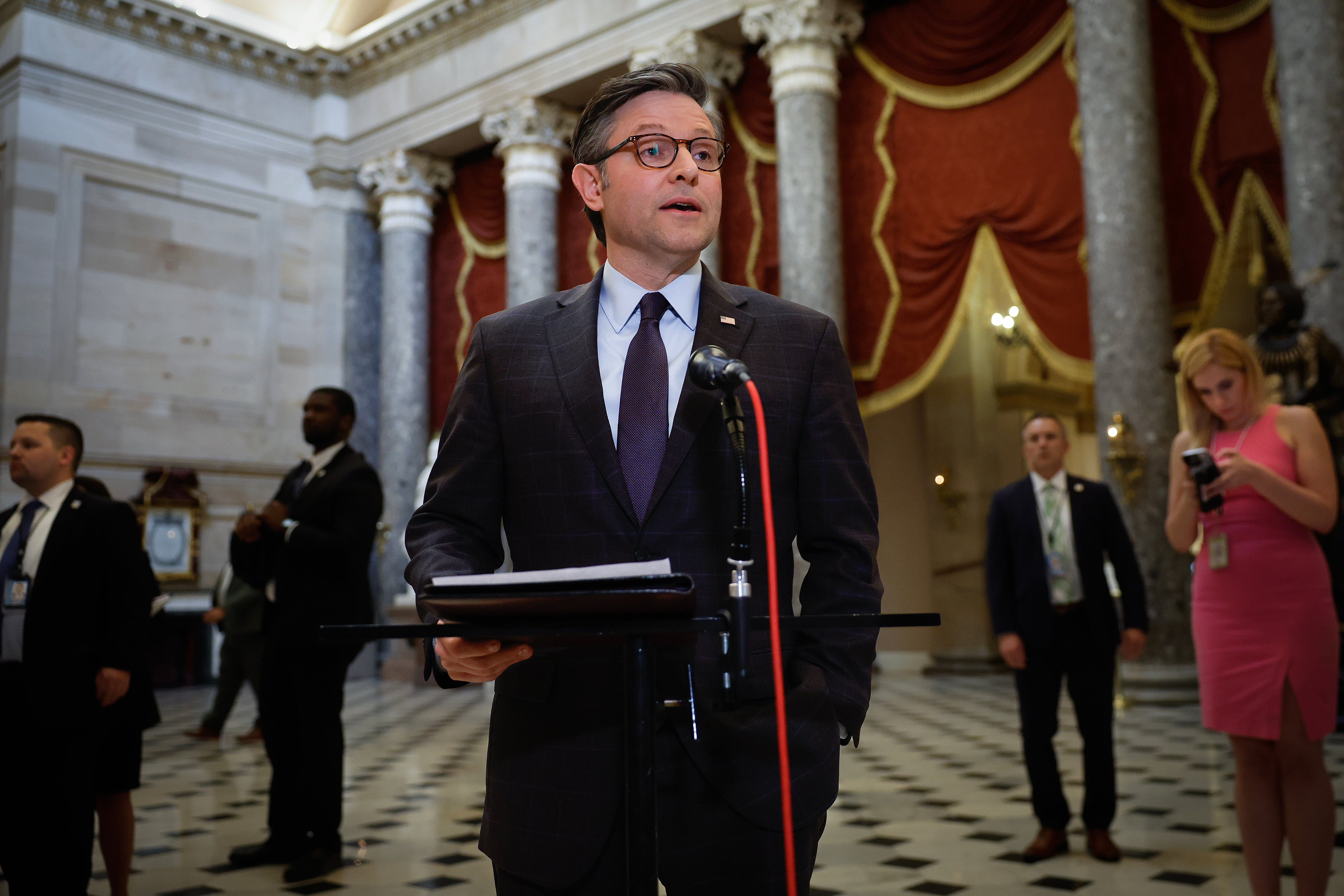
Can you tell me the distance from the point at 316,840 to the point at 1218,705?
11.3 ft

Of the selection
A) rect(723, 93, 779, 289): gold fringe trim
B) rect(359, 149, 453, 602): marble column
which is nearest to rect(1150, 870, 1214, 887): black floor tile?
rect(723, 93, 779, 289): gold fringe trim

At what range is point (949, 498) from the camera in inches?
584

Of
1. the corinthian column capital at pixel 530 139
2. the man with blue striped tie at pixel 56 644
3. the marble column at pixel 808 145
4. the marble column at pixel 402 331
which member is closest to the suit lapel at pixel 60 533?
the man with blue striped tie at pixel 56 644

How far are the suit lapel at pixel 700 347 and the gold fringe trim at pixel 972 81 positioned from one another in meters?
9.19

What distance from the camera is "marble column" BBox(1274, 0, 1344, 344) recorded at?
7738 millimetres

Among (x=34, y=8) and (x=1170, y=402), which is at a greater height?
(x=34, y=8)

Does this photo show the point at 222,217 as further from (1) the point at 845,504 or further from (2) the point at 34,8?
(1) the point at 845,504

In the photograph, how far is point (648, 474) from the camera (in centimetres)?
178

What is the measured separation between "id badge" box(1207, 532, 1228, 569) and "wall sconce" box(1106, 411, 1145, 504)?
555cm

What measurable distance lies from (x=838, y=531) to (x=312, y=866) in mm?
3545

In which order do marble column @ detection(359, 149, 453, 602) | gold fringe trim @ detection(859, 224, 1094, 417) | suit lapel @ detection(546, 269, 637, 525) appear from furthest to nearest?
marble column @ detection(359, 149, 453, 602) < gold fringe trim @ detection(859, 224, 1094, 417) < suit lapel @ detection(546, 269, 637, 525)

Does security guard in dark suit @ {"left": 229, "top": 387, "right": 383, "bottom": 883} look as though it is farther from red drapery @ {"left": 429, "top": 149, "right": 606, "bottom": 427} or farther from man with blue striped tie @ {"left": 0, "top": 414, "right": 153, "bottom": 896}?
red drapery @ {"left": 429, "top": 149, "right": 606, "bottom": 427}

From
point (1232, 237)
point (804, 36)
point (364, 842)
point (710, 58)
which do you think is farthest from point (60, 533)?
point (710, 58)

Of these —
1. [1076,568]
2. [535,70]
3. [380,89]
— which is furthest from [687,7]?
[1076,568]
